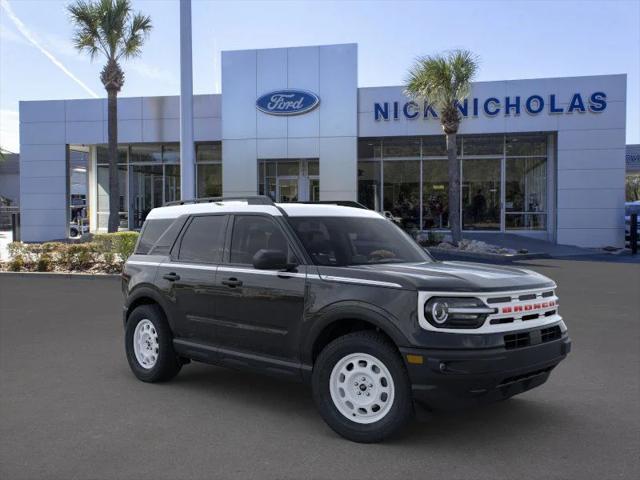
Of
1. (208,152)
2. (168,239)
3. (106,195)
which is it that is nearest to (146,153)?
(106,195)

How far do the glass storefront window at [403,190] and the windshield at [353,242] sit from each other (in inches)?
864

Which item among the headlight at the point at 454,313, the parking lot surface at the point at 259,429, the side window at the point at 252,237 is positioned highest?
the side window at the point at 252,237

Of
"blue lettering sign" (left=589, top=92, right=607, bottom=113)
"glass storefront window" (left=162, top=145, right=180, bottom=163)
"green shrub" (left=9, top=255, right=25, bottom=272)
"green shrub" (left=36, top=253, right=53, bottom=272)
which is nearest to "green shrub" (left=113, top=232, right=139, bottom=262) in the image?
"green shrub" (left=36, top=253, right=53, bottom=272)

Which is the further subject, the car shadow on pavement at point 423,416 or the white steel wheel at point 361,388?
the car shadow on pavement at point 423,416

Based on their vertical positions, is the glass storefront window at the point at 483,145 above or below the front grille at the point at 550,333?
above

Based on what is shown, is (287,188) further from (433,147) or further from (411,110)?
(433,147)

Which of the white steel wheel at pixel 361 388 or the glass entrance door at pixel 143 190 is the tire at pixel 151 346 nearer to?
the white steel wheel at pixel 361 388

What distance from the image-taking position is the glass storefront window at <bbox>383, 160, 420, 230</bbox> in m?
27.7

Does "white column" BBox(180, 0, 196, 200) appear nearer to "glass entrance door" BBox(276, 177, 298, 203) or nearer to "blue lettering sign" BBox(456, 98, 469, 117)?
"glass entrance door" BBox(276, 177, 298, 203)

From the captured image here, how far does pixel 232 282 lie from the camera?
17.7ft

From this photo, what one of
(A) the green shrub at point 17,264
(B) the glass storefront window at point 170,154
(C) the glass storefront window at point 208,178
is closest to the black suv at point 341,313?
(A) the green shrub at point 17,264

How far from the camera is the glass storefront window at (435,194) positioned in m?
27.4

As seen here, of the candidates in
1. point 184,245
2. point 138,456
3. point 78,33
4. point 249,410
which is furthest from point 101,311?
point 78,33

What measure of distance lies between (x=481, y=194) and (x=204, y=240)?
22453 millimetres
